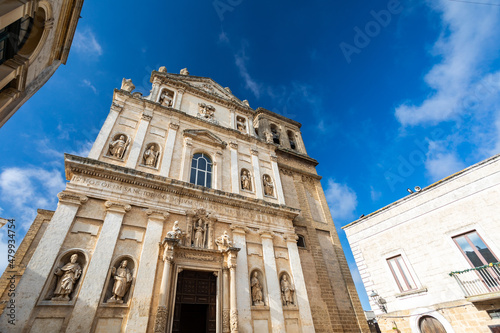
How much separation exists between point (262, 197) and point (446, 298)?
900 centimetres

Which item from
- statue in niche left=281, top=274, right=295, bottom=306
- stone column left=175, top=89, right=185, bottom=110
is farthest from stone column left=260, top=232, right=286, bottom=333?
stone column left=175, top=89, right=185, bottom=110

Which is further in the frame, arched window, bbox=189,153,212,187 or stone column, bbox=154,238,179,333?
arched window, bbox=189,153,212,187

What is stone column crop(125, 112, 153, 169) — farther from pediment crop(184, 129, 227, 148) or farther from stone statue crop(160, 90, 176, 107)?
pediment crop(184, 129, 227, 148)

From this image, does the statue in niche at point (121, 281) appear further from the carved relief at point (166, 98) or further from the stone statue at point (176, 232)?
the carved relief at point (166, 98)

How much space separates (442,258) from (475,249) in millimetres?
1251

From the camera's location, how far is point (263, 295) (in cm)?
902

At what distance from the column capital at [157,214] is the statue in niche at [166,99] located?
6.97 meters

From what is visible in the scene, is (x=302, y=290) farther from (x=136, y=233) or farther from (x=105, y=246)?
(x=105, y=246)

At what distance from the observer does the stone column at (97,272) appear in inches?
241

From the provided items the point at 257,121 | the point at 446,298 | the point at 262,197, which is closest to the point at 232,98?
the point at 257,121

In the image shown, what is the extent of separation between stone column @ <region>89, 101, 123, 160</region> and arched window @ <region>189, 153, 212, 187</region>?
388 centimetres

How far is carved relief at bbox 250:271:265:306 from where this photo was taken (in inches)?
343

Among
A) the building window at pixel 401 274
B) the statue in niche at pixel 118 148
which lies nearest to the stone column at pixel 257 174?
the statue in niche at pixel 118 148

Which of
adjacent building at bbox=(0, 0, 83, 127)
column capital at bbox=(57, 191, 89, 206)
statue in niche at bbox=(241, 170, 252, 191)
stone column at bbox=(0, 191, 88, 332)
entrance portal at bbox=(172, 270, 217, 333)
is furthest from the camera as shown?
statue in niche at bbox=(241, 170, 252, 191)
